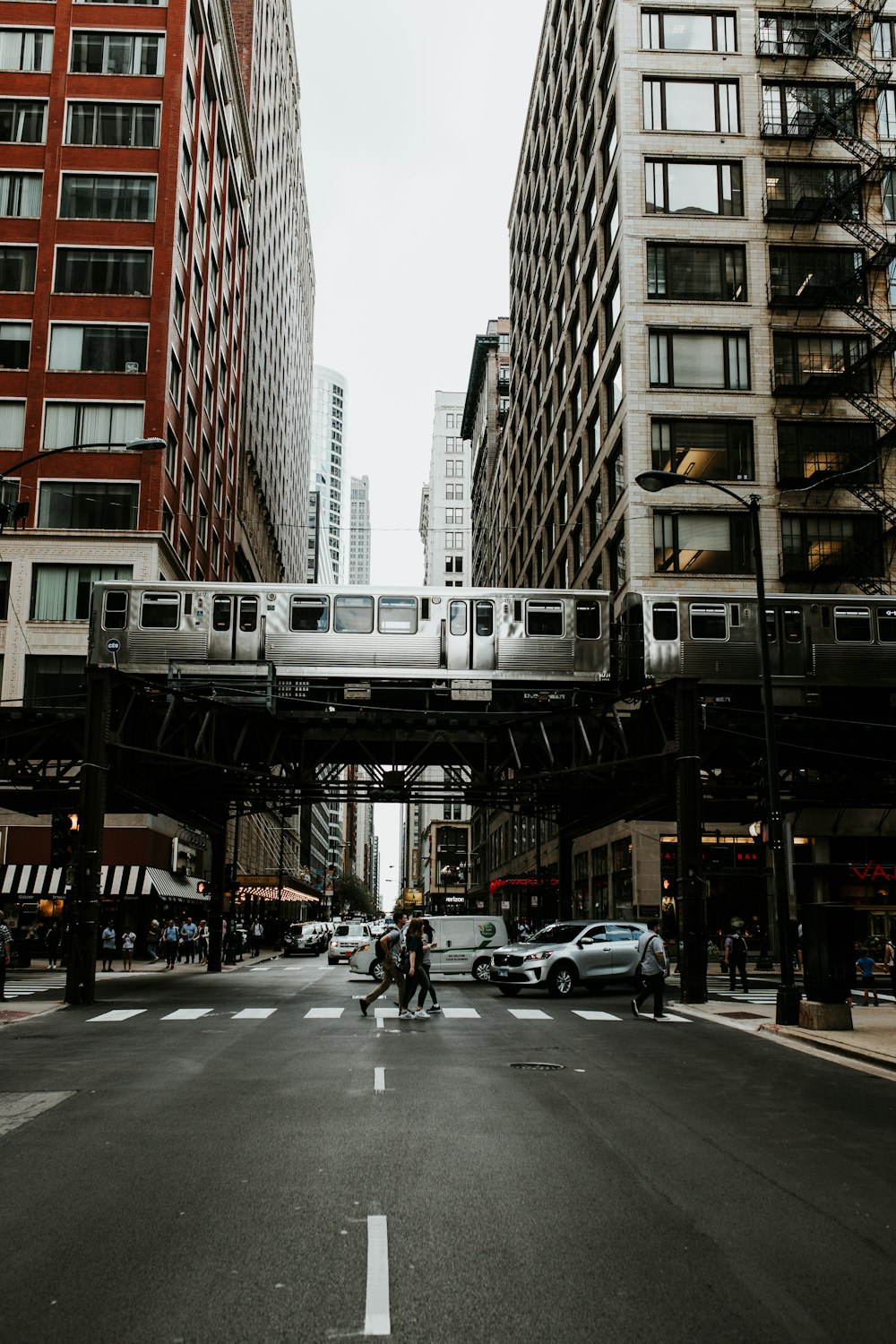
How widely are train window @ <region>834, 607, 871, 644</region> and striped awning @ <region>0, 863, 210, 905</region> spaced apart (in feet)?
92.6

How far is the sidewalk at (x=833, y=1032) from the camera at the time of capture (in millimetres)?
16500

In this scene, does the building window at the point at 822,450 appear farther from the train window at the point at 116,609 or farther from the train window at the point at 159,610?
the train window at the point at 116,609

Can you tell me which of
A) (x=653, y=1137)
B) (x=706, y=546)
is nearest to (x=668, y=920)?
(x=706, y=546)

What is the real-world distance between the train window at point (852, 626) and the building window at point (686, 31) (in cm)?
3193

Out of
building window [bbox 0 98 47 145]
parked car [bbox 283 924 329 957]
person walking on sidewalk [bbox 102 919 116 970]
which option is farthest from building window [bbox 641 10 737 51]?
parked car [bbox 283 924 329 957]

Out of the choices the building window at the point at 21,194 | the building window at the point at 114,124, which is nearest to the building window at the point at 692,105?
the building window at the point at 114,124

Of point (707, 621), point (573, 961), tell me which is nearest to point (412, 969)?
point (573, 961)

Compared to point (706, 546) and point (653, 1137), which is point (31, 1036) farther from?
point (706, 546)

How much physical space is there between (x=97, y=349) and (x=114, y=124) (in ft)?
35.1

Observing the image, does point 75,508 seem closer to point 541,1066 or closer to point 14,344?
point 14,344

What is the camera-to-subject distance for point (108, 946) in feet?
149

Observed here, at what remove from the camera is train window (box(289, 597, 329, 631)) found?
3102 cm

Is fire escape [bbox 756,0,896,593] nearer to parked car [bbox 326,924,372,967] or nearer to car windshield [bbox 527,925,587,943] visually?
car windshield [bbox 527,925,587,943]

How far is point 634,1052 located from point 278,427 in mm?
89491
